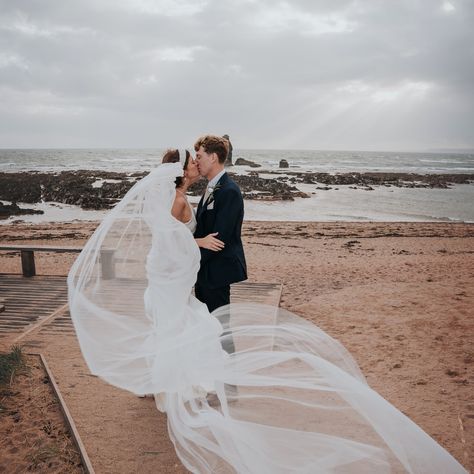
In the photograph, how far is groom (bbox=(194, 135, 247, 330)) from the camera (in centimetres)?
359

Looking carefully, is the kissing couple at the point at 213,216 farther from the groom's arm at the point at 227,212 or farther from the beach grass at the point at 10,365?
the beach grass at the point at 10,365

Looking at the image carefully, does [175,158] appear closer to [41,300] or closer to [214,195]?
[214,195]

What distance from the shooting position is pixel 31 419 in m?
3.80

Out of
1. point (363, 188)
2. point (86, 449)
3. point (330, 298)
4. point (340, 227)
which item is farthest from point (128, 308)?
point (363, 188)

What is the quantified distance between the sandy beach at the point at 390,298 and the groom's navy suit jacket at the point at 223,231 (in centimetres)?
129

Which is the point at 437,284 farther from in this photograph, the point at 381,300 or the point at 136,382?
the point at 136,382

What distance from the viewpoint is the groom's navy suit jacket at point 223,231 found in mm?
3601

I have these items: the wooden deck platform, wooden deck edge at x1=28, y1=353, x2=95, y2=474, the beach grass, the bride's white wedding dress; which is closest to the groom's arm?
the bride's white wedding dress

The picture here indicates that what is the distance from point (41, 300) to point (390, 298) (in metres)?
5.71

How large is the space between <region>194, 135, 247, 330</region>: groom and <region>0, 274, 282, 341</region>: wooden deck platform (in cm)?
290

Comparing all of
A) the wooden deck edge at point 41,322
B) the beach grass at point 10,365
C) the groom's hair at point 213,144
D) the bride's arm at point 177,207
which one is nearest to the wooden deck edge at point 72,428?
the beach grass at point 10,365

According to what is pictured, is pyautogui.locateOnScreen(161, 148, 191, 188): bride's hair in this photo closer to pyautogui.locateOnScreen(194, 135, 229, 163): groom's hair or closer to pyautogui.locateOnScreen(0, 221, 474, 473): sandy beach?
pyautogui.locateOnScreen(194, 135, 229, 163): groom's hair

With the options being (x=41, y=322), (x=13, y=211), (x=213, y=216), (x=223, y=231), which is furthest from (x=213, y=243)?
(x=13, y=211)

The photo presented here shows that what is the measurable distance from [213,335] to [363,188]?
37101 millimetres
